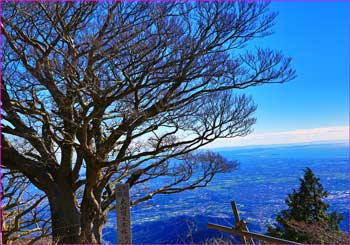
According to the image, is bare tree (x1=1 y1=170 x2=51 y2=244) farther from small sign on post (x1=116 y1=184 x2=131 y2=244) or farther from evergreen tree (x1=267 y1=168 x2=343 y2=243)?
evergreen tree (x1=267 y1=168 x2=343 y2=243)

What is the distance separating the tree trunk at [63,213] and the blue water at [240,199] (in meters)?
2.12

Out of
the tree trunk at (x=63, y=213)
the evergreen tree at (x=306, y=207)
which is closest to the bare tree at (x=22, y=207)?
the tree trunk at (x=63, y=213)

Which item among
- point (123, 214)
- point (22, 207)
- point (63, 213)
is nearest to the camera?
point (123, 214)

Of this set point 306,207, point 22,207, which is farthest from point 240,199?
point 22,207

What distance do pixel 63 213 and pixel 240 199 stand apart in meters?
11.9

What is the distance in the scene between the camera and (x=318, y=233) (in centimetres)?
960

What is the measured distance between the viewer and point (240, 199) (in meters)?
17.1

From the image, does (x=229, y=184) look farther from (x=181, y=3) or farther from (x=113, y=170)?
(x=181, y=3)

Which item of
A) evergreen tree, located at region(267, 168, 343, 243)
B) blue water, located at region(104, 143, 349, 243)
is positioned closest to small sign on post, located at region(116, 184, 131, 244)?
blue water, located at region(104, 143, 349, 243)

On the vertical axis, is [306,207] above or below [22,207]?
below

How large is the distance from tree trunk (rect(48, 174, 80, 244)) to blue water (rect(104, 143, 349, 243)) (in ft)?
6.96

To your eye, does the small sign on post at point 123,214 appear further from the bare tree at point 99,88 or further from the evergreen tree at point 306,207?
the evergreen tree at point 306,207

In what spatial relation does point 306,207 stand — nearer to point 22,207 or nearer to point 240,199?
point 240,199

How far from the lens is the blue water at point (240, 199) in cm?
1070
